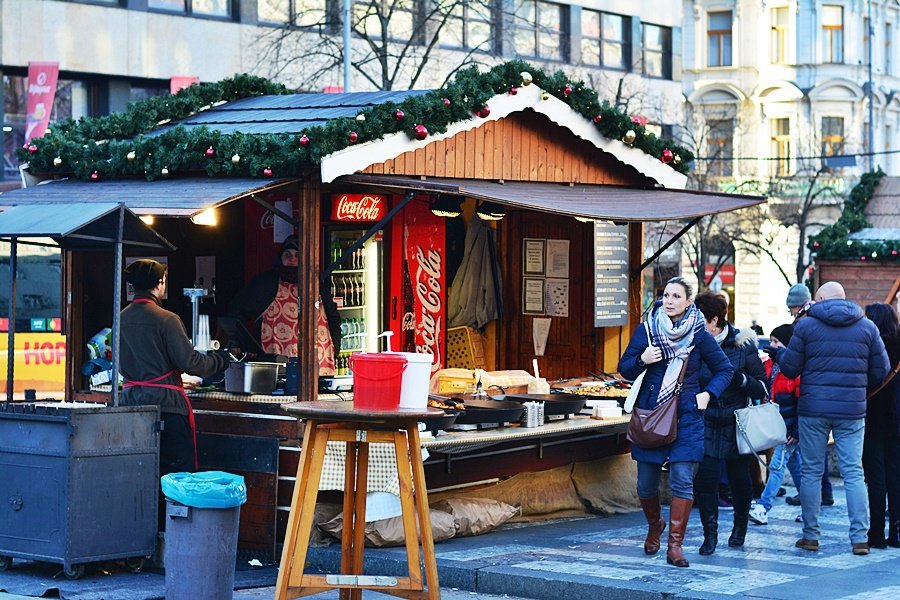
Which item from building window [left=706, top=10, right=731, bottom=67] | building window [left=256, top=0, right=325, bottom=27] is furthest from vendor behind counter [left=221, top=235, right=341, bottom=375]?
building window [left=706, top=10, right=731, bottom=67]

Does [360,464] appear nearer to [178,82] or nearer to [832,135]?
[178,82]

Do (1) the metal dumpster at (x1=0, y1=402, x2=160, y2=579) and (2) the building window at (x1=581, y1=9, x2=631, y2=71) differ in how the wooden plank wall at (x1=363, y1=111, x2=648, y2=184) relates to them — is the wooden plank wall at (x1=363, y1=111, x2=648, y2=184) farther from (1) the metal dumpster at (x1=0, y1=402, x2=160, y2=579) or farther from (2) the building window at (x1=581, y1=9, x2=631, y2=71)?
(2) the building window at (x1=581, y1=9, x2=631, y2=71)

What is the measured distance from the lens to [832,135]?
171 feet

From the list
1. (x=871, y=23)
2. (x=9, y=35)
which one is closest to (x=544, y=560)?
(x=9, y=35)

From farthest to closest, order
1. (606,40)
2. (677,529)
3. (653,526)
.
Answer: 1. (606,40)
2. (653,526)
3. (677,529)

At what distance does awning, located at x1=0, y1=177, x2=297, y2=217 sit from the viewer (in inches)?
408

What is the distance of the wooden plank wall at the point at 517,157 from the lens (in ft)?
39.6

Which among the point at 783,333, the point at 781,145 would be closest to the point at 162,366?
the point at 783,333

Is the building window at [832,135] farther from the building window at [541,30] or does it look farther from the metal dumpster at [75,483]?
the metal dumpster at [75,483]

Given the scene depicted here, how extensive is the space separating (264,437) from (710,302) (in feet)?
10.5

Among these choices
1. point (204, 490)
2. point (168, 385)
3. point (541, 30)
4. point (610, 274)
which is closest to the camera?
point (204, 490)

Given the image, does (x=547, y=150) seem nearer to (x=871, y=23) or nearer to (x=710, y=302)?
(x=710, y=302)

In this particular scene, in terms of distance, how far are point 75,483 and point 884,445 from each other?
216 inches

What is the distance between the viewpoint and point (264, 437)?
10977 mm
